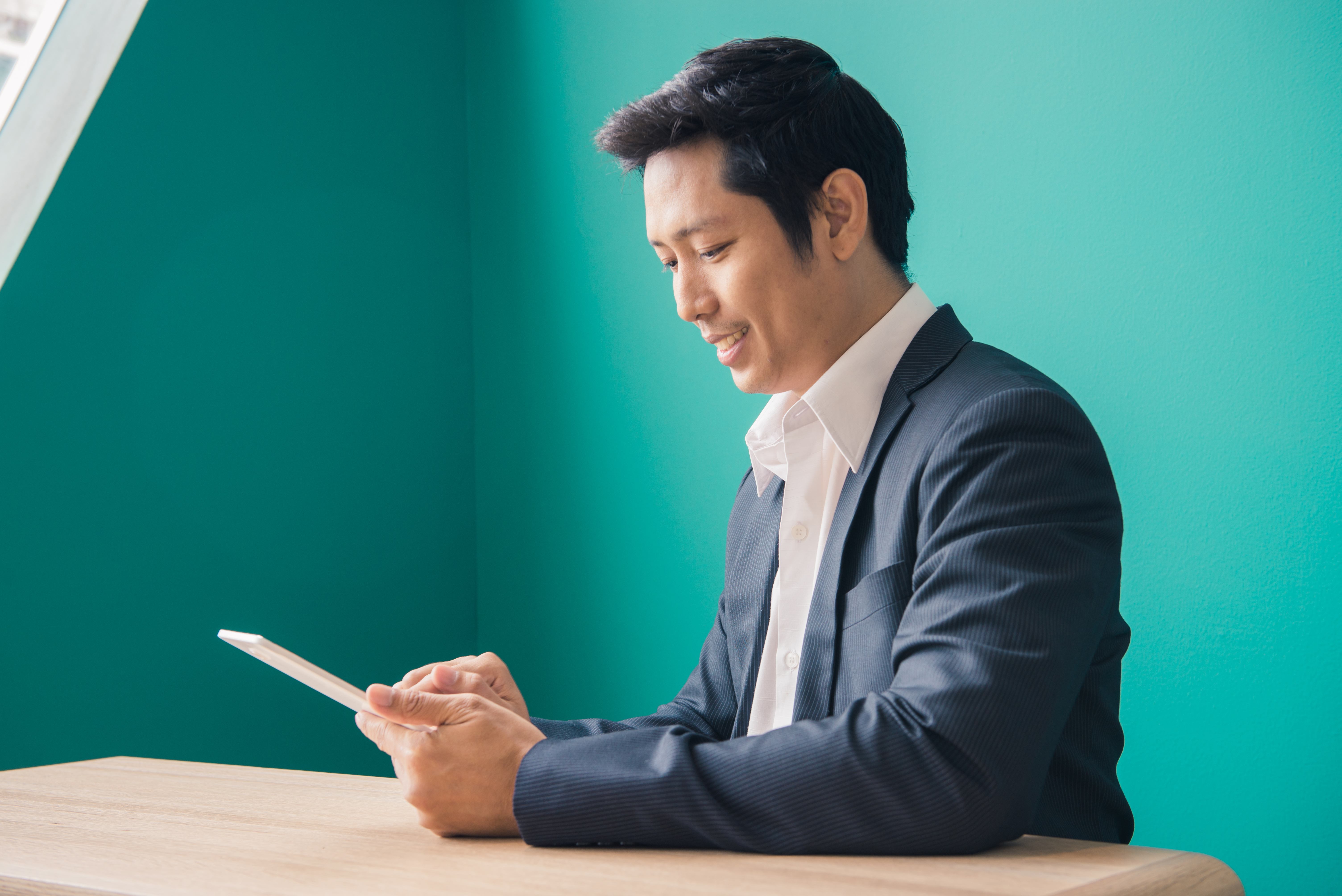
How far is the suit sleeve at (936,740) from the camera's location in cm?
80

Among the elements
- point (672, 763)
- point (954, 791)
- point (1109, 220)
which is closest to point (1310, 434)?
point (1109, 220)

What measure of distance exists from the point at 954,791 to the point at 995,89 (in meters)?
1.61

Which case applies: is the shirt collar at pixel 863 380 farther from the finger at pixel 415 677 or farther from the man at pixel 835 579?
the finger at pixel 415 677

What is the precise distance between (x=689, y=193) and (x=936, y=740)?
0.68m

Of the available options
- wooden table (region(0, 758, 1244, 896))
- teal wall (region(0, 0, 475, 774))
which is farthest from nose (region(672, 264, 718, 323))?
teal wall (region(0, 0, 475, 774))

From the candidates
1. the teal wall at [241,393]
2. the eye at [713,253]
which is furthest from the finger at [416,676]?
the teal wall at [241,393]

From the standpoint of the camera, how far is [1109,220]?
192 cm

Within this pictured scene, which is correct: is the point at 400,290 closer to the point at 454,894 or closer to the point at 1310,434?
the point at 1310,434

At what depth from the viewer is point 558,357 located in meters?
2.73

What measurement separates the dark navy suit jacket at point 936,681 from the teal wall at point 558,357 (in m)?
0.88

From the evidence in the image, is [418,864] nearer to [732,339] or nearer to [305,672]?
[305,672]

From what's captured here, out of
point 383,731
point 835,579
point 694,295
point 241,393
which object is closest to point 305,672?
point 383,731

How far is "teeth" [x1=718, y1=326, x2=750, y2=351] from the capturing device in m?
1.29

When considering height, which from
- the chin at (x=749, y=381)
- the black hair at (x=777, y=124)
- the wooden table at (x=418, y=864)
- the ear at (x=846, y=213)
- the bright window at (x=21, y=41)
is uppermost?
the bright window at (x=21, y=41)
